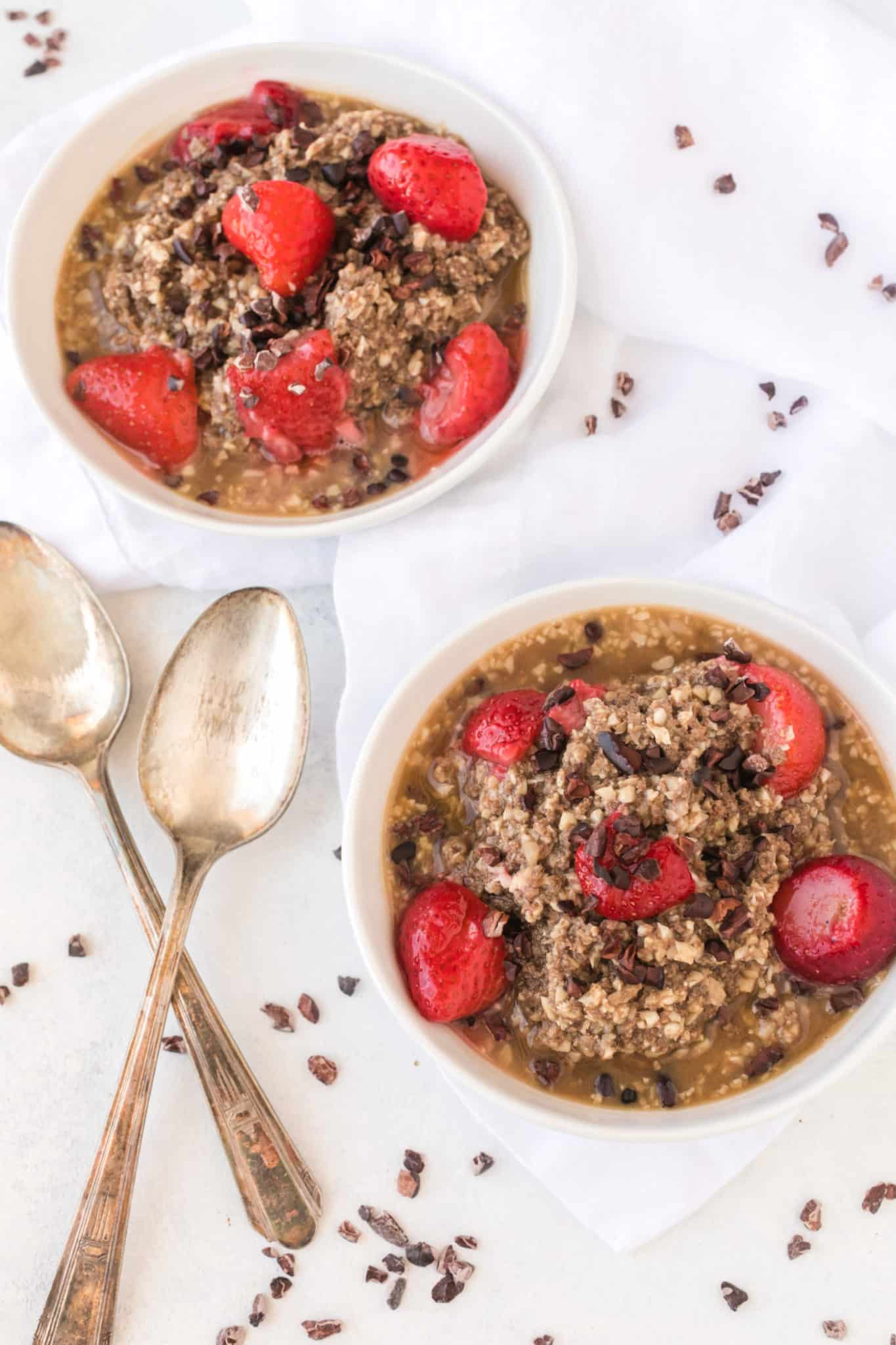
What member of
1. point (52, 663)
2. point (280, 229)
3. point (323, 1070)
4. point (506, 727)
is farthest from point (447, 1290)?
point (280, 229)

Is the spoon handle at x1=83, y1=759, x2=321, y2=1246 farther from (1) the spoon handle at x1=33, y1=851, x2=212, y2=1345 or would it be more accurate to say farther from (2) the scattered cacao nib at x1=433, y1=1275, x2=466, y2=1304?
(2) the scattered cacao nib at x1=433, y1=1275, x2=466, y2=1304

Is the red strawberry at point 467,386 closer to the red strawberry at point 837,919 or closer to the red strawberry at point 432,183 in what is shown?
the red strawberry at point 432,183

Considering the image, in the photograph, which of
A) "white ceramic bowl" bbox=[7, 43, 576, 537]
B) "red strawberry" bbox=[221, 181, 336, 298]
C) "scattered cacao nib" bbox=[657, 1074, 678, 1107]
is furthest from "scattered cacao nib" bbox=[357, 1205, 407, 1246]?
"red strawberry" bbox=[221, 181, 336, 298]

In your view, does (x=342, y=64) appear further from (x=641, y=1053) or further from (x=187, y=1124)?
(x=187, y=1124)

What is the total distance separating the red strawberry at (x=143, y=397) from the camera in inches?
93.8

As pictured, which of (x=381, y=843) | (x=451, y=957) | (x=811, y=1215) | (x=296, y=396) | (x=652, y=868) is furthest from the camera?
(x=811, y=1215)

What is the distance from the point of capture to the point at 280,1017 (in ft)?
8.20

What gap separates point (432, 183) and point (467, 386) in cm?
39

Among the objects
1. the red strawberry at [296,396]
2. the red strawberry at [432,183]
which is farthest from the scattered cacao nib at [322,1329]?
the red strawberry at [432,183]

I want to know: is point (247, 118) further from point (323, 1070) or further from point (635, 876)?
point (323, 1070)

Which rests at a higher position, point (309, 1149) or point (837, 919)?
point (837, 919)

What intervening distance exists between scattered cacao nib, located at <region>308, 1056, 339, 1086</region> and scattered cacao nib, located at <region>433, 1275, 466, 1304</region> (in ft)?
1.51

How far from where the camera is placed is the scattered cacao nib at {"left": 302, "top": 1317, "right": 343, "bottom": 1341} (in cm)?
246

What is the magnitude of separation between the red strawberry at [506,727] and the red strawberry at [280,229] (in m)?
0.92
